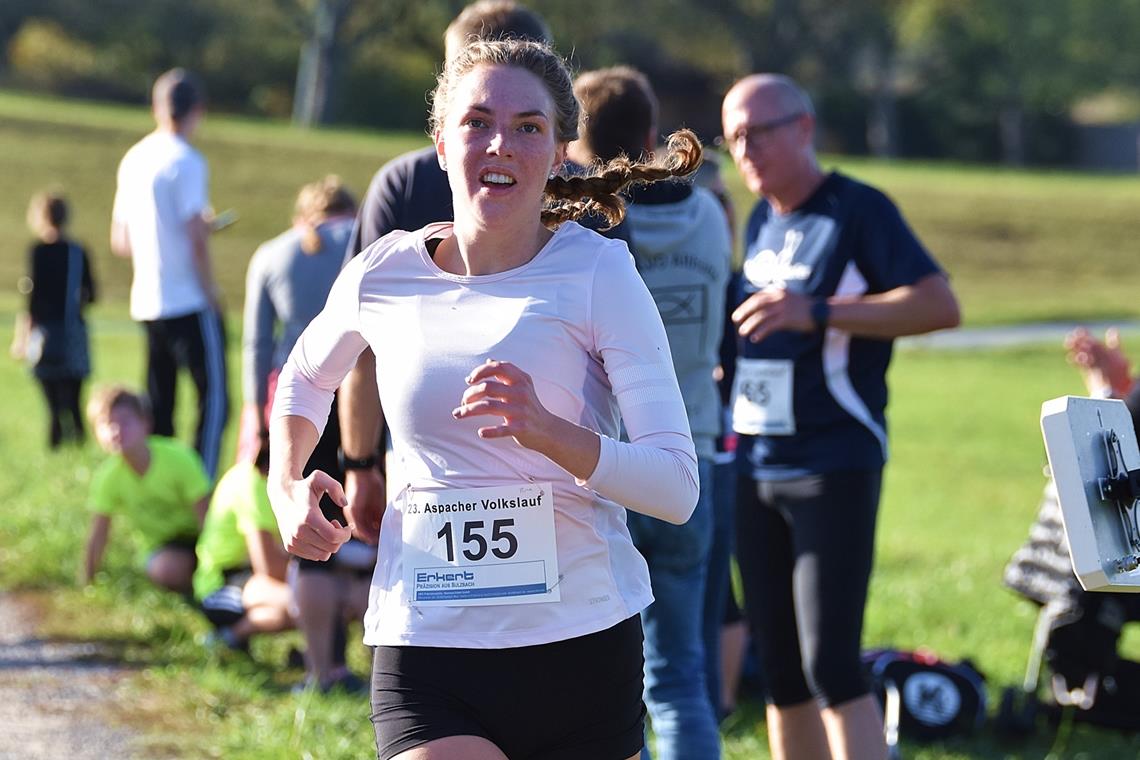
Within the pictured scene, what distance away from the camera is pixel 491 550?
2957mm

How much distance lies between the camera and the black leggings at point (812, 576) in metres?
4.53

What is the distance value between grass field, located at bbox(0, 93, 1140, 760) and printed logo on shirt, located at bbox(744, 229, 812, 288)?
1777 mm

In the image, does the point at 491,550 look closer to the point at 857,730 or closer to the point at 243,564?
the point at 857,730

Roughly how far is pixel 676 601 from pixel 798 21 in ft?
222

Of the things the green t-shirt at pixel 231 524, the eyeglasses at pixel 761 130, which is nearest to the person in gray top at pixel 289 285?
the green t-shirt at pixel 231 524

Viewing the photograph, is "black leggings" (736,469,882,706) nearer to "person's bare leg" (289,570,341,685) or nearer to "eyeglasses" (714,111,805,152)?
"eyeglasses" (714,111,805,152)

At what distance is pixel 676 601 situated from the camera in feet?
14.8

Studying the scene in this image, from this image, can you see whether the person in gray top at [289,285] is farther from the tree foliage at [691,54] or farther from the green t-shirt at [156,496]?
the tree foliage at [691,54]

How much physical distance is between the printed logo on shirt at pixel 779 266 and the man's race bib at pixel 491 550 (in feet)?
6.53

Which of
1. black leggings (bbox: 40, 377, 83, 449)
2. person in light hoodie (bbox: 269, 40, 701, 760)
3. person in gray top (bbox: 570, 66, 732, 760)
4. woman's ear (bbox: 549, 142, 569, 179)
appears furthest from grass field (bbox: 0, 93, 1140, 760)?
woman's ear (bbox: 549, 142, 569, 179)

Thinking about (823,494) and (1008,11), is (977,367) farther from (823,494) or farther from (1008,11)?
(1008,11)

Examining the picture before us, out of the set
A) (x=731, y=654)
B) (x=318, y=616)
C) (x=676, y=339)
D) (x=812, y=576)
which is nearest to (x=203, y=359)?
(x=318, y=616)

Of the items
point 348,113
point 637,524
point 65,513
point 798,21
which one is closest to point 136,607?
point 65,513

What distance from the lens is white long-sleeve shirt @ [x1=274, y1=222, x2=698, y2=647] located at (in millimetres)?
2926
